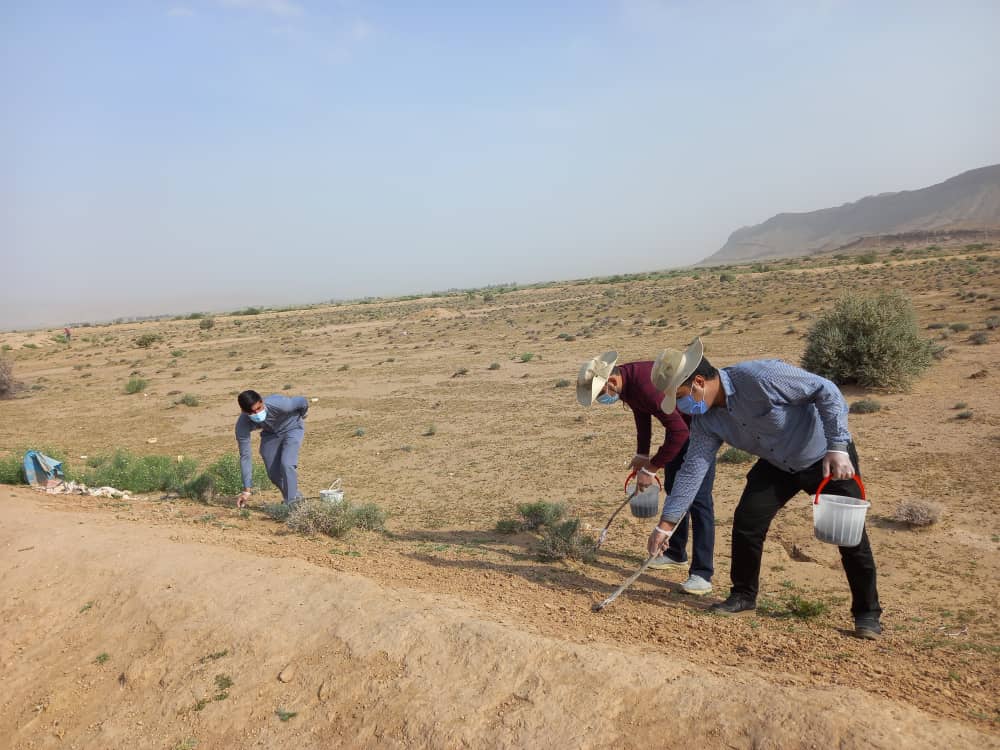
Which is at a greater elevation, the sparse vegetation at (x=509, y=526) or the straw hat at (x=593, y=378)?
the straw hat at (x=593, y=378)

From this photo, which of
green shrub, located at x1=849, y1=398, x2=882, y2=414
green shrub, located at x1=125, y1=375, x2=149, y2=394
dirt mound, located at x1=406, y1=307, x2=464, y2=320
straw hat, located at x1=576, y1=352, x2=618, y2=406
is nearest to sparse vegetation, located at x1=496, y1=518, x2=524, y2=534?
straw hat, located at x1=576, y1=352, x2=618, y2=406

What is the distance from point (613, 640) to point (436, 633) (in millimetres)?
1036

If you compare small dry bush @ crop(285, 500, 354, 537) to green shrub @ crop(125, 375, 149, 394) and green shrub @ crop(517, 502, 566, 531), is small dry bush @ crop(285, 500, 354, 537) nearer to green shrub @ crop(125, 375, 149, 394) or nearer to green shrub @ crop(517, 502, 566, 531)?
green shrub @ crop(517, 502, 566, 531)

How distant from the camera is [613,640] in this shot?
152 inches

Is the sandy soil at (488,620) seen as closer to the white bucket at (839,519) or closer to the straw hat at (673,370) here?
the white bucket at (839,519)

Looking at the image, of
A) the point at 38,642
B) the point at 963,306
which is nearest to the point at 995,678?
the point at 38,642

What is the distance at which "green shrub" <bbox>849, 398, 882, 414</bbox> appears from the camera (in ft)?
33.8

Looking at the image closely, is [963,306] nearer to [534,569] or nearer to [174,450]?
[534,569]

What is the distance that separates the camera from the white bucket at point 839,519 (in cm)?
361

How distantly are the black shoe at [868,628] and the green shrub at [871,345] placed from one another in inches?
343

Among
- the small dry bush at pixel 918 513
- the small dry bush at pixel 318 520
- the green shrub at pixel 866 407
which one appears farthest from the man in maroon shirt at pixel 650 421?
the green shrub at pixel 866 407

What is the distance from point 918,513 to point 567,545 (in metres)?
→ 3.31

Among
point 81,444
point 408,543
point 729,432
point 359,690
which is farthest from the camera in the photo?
point 81,444

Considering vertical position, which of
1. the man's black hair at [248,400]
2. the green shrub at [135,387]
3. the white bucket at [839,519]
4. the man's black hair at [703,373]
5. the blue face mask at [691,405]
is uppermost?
the man's black hair at [703,373]
